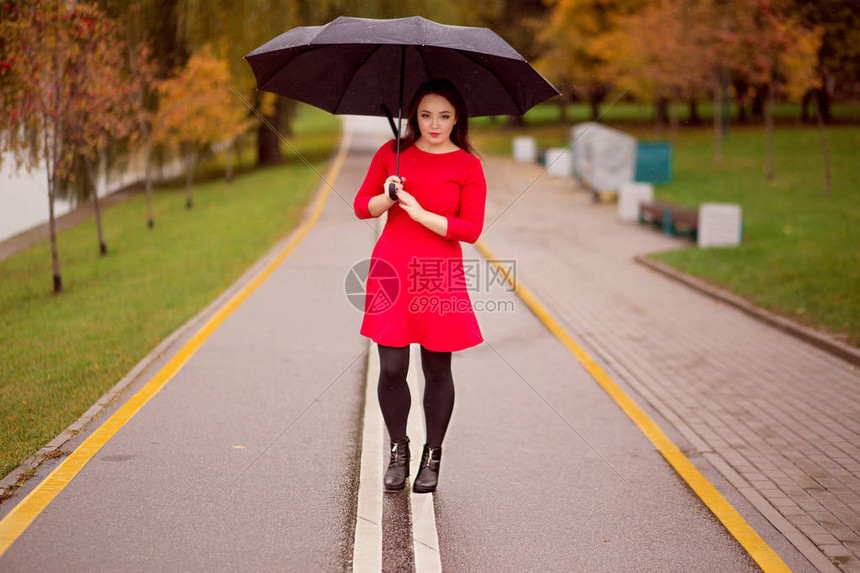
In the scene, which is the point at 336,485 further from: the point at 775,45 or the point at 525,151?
the point at 525,151

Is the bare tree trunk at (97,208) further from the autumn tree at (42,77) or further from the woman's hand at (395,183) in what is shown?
the woman's hand at (395,183)

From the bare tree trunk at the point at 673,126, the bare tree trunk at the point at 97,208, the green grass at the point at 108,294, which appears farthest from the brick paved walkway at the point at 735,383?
the bare tree trunk at the point at 673,126

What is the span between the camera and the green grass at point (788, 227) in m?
9.60

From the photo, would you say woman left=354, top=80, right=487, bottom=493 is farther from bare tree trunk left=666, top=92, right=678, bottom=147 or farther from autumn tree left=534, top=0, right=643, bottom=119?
autumn tree left=534, top=0, right=643, bottom=119

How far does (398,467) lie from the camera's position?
4.55 metres

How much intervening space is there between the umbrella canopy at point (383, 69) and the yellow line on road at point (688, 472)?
2.21 meters

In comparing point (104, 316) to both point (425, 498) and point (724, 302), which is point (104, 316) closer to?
point (425, 498)

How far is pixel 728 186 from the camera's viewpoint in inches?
877

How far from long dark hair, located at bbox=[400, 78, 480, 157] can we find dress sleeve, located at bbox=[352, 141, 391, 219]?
0.12 meters

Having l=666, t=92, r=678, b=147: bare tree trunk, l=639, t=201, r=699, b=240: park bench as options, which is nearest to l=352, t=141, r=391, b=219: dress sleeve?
l=639, t=201, r=699, b=240: park bench

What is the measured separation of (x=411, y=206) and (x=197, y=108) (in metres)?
20.1

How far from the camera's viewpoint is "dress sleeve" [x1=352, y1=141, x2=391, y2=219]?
425 cm

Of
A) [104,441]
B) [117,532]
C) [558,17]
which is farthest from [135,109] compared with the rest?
[558,17]

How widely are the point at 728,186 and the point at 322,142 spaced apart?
24.0m
